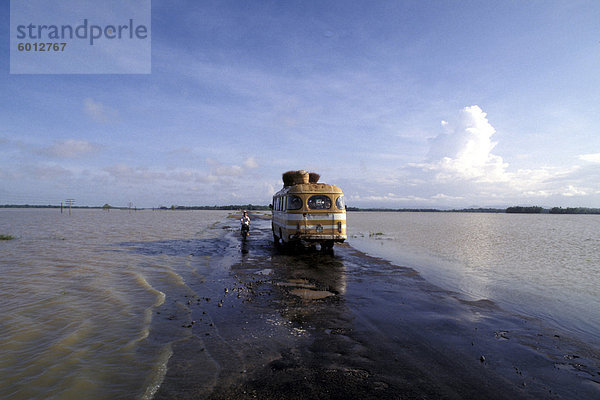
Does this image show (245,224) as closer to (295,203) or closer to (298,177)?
(298,177)

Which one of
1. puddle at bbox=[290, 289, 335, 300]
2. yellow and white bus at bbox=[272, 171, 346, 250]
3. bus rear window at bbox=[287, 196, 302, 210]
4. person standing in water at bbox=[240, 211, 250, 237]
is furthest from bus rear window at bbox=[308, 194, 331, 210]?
person standing in water at bbox=[240, 211, 250, 237]

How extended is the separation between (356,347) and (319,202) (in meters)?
10.2

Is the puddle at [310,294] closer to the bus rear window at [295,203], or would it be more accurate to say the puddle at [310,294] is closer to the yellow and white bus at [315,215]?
the yellow and white bus at [315,215]

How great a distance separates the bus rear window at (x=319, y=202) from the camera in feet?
48.1

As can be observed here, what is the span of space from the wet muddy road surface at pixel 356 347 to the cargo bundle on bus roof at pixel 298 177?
31.9 ft

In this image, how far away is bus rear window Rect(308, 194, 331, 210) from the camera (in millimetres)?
14664

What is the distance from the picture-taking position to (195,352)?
15.2 ft

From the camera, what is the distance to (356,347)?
16.0 feet

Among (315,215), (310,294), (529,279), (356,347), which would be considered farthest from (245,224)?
(356,347)

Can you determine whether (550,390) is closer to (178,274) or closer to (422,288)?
(422,288)

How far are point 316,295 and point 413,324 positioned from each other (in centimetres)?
282

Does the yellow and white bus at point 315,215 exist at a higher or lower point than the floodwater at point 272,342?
higher

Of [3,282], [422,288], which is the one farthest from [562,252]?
[3,282]

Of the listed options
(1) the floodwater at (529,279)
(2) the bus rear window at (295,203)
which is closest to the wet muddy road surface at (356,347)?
(1) the floodwater at (529,279)
